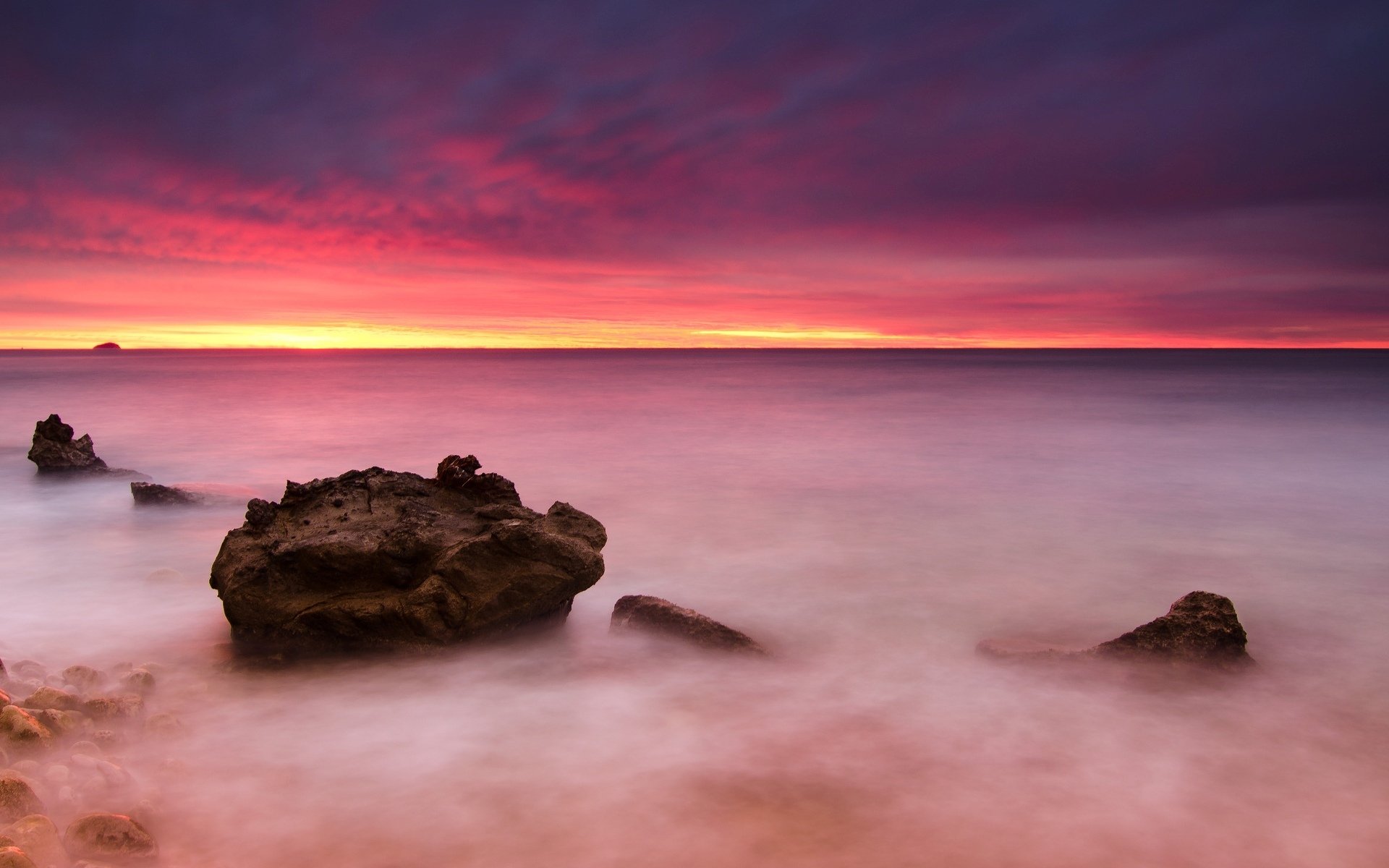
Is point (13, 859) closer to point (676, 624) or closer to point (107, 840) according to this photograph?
point (107, 840)

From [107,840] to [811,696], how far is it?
3.70 metres

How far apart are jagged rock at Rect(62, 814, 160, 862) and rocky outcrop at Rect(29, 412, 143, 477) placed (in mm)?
12272

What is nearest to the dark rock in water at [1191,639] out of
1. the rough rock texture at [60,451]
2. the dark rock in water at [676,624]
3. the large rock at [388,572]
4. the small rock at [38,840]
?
the dark rock in water at [676,624]

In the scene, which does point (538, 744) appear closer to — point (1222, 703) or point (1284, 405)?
point (1222, 703)

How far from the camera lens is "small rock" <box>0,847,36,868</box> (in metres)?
3.01

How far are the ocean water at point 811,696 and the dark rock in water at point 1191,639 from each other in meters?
0.25

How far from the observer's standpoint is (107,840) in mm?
3418

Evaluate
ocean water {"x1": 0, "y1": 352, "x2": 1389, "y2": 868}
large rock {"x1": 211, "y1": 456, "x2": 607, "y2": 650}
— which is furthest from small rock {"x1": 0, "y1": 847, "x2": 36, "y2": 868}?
large rock {"x1": 211, "y1": 456, "x2": 607, "y2": 650}

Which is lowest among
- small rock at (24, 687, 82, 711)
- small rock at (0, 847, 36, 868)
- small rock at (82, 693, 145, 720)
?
small rock at (82, 693, 145, 720)

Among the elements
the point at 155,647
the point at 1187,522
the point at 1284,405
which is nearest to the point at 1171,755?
the point at 155,647

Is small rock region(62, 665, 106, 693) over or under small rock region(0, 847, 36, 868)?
under

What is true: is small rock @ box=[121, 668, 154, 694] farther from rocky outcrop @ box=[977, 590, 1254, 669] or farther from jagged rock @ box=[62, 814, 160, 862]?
rocky outcrop @ box=[977, 590, 1254, 669]

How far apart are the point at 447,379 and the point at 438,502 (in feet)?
186

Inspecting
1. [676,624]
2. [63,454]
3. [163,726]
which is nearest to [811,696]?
[676,624]
